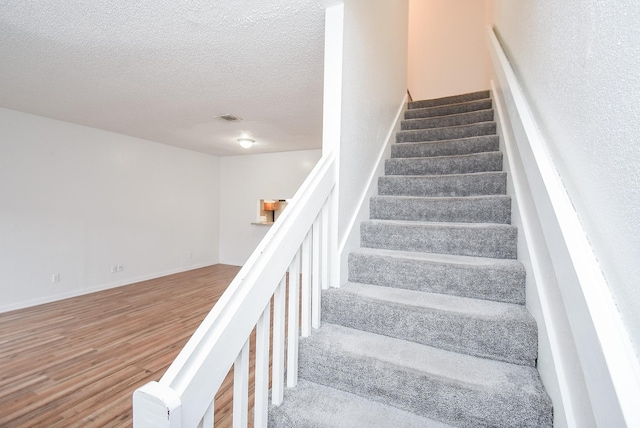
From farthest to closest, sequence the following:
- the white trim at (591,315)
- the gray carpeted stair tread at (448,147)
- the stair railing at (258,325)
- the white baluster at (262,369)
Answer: the gray carpeted stair tread at (448,147)
the white baluster at (262,369)
the stair railing at (258,325)
the white trim at (591,315)

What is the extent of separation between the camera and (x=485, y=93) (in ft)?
10.3

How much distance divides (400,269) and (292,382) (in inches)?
30.6

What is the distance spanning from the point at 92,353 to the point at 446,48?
6.20 meters

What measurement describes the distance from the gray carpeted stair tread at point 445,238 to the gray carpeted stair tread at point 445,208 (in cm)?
9

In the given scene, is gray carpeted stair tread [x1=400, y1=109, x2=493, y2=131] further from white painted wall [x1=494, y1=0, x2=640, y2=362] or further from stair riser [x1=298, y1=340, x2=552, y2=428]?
stair riser [x1=298, y1=340, x2=552, y2=428]

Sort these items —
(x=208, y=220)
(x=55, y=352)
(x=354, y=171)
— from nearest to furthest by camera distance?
(x=354, y=171) → (x=55, y=352) → (x=208, y=220)

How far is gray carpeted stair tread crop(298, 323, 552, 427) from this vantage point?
96cm

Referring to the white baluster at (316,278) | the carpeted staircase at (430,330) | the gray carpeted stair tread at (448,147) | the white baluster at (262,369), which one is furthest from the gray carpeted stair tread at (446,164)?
the white baluster at (262,369)

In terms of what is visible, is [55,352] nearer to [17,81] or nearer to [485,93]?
[17,81]

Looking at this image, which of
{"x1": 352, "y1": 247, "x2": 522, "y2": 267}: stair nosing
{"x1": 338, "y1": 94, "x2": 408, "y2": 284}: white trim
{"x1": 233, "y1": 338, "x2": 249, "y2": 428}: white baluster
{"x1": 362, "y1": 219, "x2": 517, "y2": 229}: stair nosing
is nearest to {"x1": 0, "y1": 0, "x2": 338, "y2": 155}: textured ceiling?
{"x1": 338, "y1": 94, "x2": 408, "y2": 284}: white trim

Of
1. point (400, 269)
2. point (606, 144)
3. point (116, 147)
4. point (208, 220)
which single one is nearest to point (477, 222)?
point (400, 269)

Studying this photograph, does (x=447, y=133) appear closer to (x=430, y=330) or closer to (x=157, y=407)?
(x=430, y=330)

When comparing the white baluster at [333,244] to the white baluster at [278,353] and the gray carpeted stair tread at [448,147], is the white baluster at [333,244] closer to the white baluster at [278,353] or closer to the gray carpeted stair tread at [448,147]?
the white baluster at [278,353]

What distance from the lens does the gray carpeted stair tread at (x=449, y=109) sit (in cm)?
294
